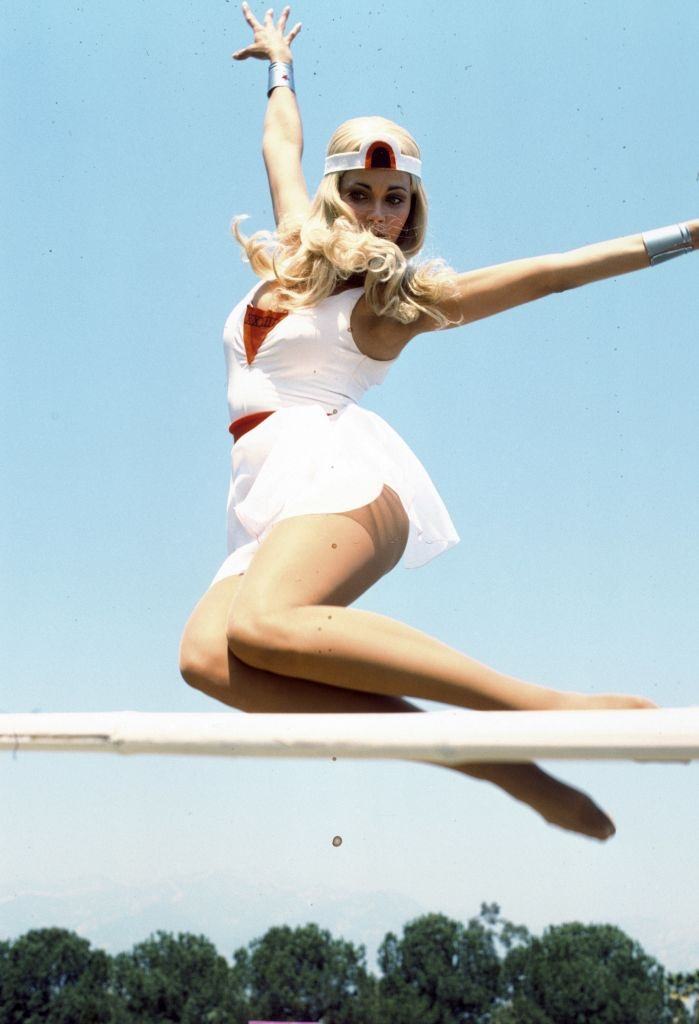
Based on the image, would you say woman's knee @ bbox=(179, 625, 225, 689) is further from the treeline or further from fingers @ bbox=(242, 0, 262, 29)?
fingers @ bbox=(242, 0, 262, 29)

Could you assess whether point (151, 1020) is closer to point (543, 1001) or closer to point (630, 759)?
point (543, 1001)

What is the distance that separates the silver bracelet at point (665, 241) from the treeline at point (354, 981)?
1.56 metres

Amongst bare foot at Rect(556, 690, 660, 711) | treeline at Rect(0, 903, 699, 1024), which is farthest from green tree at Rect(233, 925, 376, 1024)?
bare foot at Rect(556, 690, 660, 711)

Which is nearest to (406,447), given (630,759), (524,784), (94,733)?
(524,784)

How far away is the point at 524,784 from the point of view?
2.49m

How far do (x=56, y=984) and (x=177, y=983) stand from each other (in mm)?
524

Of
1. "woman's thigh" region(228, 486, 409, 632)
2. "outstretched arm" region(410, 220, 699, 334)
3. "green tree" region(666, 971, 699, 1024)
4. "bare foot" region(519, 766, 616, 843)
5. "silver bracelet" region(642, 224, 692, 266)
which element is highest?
"silver bracelet" region(642, 224, 692, 266)

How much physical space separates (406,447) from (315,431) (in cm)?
33

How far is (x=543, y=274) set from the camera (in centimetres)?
281

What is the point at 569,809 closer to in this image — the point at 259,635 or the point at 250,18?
the point at 259,635

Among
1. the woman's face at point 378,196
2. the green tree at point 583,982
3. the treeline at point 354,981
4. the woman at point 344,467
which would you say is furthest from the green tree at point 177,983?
the woman's face at point 378,196

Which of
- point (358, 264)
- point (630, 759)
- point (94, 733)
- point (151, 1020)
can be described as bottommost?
point (151, 1020)

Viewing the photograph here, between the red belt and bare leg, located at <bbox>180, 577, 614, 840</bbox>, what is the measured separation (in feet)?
1.32

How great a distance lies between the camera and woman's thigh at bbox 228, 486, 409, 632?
8.34 ft
